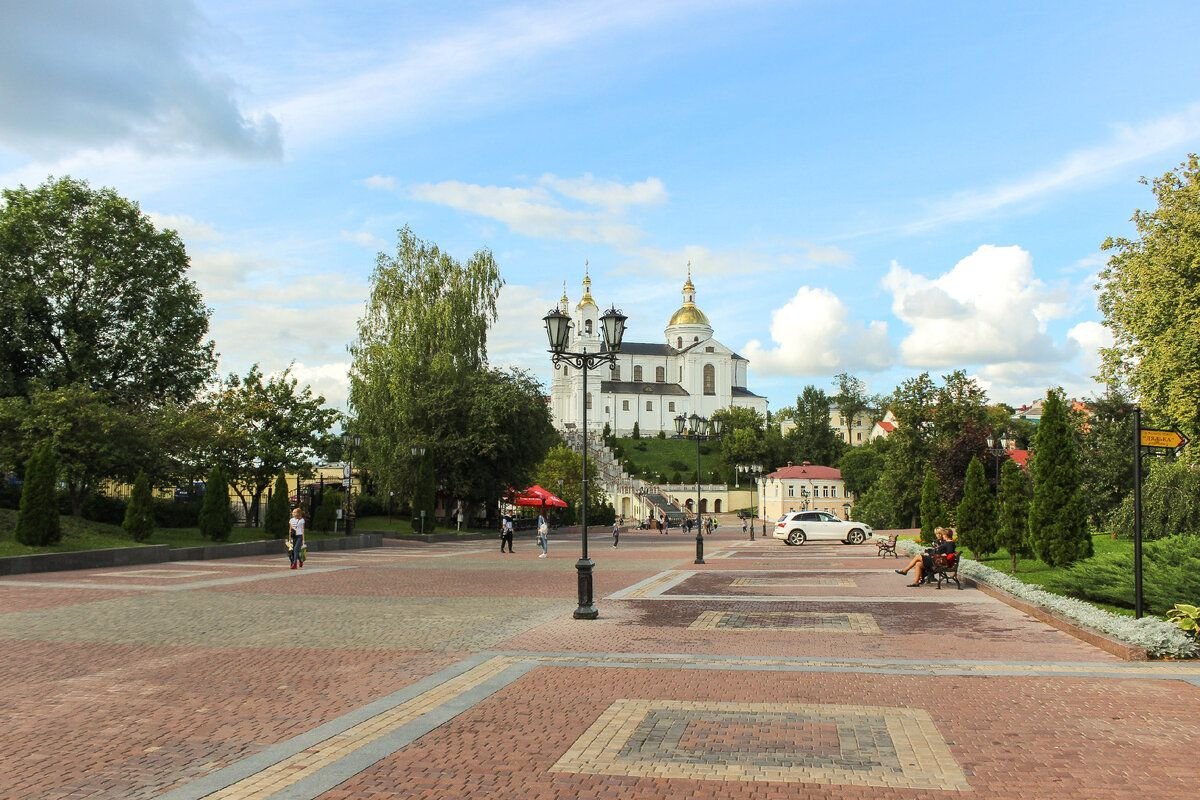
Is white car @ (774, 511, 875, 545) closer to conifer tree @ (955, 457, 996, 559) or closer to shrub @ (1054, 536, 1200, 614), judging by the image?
conifer tree @ (955, 457, 996, 559)

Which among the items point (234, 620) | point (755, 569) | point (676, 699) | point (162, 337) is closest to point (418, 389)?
point (162, 337)

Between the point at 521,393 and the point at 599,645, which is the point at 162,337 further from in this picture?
the point at 599,645

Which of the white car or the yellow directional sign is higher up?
the yellow directional sign

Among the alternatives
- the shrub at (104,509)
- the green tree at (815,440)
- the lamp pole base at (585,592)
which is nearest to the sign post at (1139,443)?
the lamp pole base at (585,592)

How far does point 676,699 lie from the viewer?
28.1ft

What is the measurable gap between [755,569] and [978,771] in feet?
64.5

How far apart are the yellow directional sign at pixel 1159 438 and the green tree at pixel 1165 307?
16.2m

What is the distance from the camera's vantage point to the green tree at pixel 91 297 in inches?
1496

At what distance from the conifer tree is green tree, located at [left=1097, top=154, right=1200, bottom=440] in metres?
6.40

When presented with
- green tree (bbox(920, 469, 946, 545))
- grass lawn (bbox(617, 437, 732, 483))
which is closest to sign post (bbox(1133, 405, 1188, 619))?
green tree (bbox(920, 469, 946, 545))

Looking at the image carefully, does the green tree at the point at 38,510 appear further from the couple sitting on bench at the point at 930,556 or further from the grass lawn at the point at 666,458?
the grass lawn at the point at 666,458

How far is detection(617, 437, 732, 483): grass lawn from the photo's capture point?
12169cm

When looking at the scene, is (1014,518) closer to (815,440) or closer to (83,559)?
(83,559)

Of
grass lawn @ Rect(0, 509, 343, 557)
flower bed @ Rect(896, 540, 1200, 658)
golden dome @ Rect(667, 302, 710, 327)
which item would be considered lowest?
flower bed @ Rect(896, 540, 1200, 658)
